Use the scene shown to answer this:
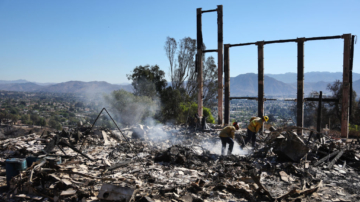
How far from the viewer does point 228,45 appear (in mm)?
14273

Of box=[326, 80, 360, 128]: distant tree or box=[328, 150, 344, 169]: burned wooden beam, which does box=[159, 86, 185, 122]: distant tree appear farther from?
box=[328, 150, 344, 169]: burned wooden beam

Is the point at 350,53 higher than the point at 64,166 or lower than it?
higher

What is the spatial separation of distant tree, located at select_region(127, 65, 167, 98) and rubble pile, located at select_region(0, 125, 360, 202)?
19.4 metres

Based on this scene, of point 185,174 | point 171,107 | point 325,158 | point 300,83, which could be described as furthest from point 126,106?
point 325,158

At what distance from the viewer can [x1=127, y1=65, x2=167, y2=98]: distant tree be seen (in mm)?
29172

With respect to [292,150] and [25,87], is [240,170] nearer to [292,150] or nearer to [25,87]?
[292,150]

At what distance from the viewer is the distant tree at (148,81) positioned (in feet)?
Result: 95.7

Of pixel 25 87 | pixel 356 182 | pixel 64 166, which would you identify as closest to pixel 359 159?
pixel 356 182

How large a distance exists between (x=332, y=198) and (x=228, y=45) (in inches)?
414

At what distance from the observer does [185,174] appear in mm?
6918

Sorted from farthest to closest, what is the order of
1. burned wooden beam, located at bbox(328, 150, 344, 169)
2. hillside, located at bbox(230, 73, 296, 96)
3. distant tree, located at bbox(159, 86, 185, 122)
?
hillside, located at bbox(230, 73, 296, 96)
distant tree, located at bbox(159, 86, 185, 122)
burned wooden beam, located at bbox(328, 150, 344, 169)

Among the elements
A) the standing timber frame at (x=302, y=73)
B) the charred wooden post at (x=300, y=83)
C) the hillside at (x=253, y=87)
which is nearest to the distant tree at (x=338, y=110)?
the standing timber frame at (x=302, y=73)

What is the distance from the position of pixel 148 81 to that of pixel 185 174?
76.2 feet

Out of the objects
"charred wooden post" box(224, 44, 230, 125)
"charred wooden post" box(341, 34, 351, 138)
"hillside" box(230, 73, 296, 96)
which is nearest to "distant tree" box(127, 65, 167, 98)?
"charred wooden post" box(224, 44, 230, 125)
